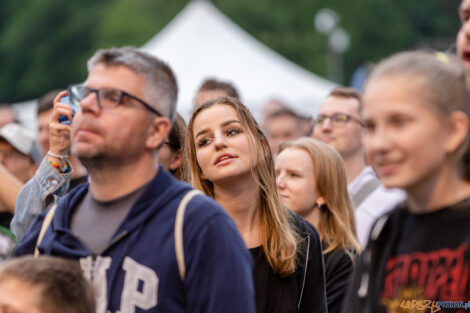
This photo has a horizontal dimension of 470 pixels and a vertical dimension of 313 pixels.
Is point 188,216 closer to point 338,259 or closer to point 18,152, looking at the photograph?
point 338,259

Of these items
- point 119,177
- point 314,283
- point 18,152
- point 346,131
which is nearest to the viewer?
point 119,177

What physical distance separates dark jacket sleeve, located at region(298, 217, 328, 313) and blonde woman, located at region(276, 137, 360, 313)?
1030 mm

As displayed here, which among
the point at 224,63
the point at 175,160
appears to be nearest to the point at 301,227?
the point at 175,160

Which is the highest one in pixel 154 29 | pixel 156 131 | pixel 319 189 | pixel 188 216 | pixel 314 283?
pixel 154 29

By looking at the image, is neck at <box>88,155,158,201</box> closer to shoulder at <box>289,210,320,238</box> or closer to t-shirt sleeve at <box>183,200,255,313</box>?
t-shirt sleeve at <box>183,200,255,313</box>

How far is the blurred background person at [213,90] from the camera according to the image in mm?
6715

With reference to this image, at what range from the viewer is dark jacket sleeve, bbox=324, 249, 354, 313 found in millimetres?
5285

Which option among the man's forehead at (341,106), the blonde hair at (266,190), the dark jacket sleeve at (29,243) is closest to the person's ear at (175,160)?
the blonde hair at (266,190)

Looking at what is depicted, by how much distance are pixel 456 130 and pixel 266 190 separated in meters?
1.98

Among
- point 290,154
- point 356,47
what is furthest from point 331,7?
point 290,154

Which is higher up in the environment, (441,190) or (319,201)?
(441,190)

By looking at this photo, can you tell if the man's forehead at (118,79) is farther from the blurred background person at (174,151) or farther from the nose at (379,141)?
the blurred background person at (174,151)

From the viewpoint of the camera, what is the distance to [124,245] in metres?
3.14

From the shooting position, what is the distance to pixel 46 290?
10.0 feet
